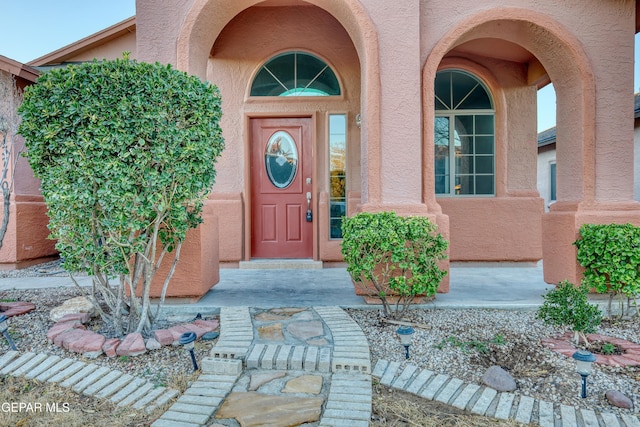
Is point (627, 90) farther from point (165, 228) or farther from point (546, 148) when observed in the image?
point (546, 148)

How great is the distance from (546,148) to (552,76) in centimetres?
843

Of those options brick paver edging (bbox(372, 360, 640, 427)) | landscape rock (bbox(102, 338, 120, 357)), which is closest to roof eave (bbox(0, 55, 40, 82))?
landscape rock (bbox(102, 338, 120, 357))

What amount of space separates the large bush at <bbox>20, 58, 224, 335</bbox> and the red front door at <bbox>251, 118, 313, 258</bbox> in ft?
9.07

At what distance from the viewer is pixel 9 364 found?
2584 mm

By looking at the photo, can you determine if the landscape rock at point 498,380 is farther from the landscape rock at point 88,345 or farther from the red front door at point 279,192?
the red front door at point 279,192

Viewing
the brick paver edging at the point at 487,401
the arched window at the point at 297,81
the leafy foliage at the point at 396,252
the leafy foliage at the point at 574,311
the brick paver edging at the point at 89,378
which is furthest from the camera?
the arched window at the point at 297,81

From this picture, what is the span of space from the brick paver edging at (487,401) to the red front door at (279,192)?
344 centimetres

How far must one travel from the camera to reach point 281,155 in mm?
5828

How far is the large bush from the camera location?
105 inches

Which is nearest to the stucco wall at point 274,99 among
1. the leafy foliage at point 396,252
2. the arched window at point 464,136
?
the arched window at point 464,136

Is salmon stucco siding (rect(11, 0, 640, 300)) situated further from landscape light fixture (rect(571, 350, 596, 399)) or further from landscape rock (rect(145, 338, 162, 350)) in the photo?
landscape rock (rect(145, 338, 162, 350))

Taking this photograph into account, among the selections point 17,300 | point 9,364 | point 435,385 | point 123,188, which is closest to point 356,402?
point 435,385

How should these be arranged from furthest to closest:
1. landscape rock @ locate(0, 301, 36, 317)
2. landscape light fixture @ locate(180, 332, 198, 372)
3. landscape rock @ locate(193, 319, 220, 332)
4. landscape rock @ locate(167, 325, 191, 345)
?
1. landscape rock @ locate(0, 301, 36, 317)
2. landscape rock @ locate(193, 319, 220, 332)
3. landscape rock @ locate(167, 325, 191, 345)
4. landscape light fixture @ locate(180, 332, 198, 372)

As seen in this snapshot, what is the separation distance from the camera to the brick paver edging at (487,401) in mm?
1988
